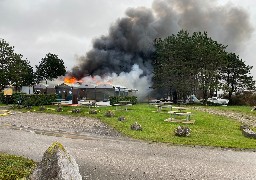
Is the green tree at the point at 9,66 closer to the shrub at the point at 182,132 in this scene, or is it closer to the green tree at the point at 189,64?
the green tree at the point at 189,64

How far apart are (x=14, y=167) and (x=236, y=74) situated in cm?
5897

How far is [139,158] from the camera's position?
41.4 feet

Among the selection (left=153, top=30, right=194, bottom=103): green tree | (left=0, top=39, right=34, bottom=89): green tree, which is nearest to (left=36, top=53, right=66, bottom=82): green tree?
(left=0, top=39, right=34, bottom=89): green tree

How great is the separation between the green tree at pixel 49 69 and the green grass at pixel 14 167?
75.5 m

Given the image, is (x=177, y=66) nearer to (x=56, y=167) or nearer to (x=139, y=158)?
(x=139, y=158)

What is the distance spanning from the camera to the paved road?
34.9 feet

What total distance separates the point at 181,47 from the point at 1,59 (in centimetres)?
3308

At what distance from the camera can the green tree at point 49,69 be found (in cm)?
8475

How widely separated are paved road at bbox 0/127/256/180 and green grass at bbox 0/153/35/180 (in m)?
1.25

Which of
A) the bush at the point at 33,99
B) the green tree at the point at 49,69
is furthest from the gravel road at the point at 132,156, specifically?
the green tree at the point at 49,69

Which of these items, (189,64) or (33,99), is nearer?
(33,99)

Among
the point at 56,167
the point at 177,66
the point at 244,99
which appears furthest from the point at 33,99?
the point at 244,99

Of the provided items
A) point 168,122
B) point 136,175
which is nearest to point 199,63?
point 168,122

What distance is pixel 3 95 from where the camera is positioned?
48188 mm
